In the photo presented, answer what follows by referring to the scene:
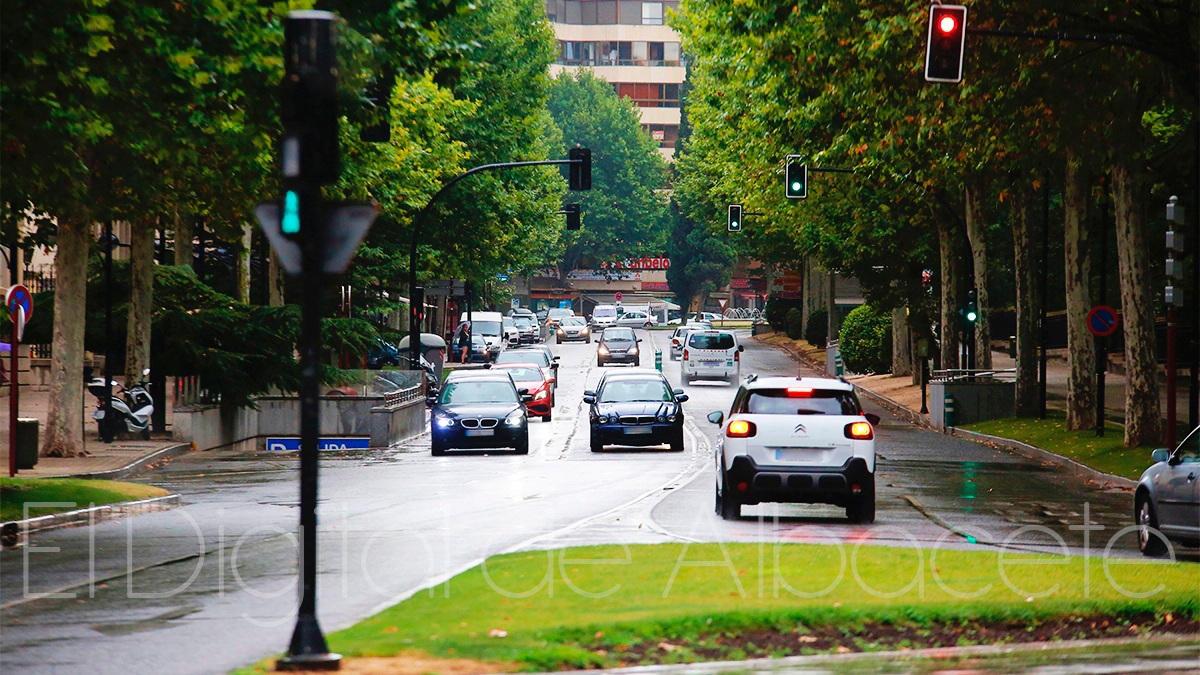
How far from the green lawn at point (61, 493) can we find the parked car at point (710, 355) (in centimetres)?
3786

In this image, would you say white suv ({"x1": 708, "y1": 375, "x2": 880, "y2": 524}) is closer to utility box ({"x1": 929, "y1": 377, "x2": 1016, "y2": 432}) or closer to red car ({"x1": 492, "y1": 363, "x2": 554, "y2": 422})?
utility box ({"x1": 929, "y1": 377, "x2": 1016, "y2": 432})

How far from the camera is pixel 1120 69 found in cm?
2734

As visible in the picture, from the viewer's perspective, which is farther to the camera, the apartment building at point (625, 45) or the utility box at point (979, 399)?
the apartment building at point (625, 45)

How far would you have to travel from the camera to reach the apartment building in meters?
158

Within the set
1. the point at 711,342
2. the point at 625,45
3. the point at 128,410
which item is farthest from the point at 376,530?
the point at 625,45

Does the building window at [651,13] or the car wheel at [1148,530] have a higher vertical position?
the building window at [651,13]

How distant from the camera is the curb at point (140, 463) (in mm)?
27237

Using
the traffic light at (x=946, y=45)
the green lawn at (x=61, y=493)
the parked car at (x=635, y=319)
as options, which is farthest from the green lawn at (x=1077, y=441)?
the parked car at (x=635, y=319)

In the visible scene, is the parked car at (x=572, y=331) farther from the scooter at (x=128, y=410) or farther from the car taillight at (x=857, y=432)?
the car taillight at (x=857, y=432)

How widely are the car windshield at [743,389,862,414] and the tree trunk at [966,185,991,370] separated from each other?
26.9 meters

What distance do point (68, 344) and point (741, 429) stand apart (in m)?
15.6

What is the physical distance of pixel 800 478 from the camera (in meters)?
18.5

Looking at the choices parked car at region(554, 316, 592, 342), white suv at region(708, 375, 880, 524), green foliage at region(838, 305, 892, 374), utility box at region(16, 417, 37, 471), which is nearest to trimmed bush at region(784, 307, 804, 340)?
parked car at region(554, 316, 592, 342)

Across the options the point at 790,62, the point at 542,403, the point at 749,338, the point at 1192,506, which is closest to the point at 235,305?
the point at 542,403
